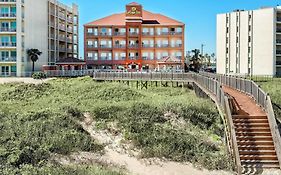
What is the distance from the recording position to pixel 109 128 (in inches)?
1070

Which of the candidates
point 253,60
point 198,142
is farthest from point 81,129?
point 253,60

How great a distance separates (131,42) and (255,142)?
61.6m

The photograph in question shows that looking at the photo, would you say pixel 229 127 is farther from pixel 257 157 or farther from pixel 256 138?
pixel 257 157

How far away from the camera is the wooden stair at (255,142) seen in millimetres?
17875

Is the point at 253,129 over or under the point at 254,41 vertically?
under

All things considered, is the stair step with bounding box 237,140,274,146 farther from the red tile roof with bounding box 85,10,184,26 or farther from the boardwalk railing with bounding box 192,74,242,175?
the red tile roof with bounding box 85,10,184,26

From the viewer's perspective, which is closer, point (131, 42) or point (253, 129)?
point (253, 129)

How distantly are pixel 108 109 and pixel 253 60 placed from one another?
164 feet

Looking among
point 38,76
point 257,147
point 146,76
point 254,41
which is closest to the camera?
point 257,147

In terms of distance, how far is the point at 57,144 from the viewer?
2316 cm

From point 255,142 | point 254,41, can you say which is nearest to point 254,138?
point 255,142

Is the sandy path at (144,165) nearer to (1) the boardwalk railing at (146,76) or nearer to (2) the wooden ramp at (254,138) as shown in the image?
(2) the wooden ramp at (254,138)

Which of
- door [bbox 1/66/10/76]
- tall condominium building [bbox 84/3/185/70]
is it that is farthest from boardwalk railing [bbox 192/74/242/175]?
tall condominium building [bbox 84/3/185/70]

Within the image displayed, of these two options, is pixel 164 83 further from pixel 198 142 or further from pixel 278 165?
pixel 278 165
